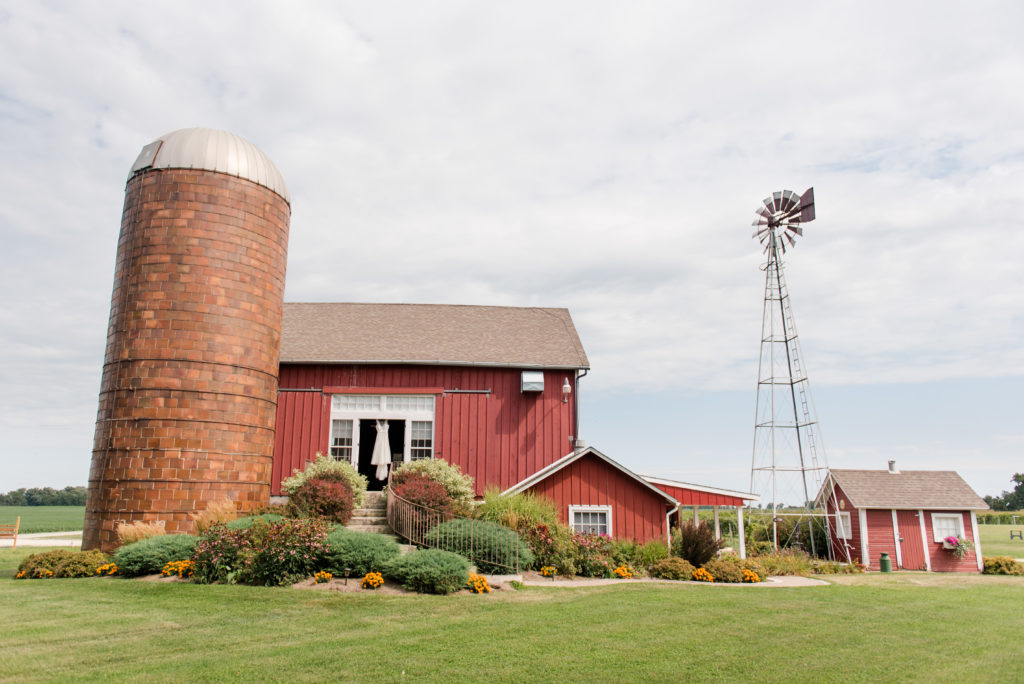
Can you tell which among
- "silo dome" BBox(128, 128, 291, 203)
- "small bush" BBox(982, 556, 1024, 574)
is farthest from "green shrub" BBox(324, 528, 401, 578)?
"small bush" BBox(982, 556, 1024, 574)

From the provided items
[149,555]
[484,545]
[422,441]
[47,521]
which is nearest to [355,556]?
[484,545]

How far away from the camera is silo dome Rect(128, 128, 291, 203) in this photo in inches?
642

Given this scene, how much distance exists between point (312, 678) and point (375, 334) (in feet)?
50.4

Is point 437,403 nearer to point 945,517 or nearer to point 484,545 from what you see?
point 484,545

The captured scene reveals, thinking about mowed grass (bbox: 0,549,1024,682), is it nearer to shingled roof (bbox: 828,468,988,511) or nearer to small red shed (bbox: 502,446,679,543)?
small red shed (bbox: 502,446,679,543)

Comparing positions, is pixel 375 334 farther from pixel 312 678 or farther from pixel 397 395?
pixel 312 678

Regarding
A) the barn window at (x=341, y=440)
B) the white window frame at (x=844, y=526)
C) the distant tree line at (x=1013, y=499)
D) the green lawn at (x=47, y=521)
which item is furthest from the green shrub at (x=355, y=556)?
the distant tree line at (x=1013, y=499)

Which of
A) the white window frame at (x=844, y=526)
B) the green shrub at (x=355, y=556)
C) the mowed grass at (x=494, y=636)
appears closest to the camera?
the mowed grass at (x=494, y=636)

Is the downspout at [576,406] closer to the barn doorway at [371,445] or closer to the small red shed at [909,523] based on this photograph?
the barn doorway at [371,445]

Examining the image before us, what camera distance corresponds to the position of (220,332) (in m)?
15.7

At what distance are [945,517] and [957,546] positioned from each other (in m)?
1.08

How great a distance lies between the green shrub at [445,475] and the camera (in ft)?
55.0

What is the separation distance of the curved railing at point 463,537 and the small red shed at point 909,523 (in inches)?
648

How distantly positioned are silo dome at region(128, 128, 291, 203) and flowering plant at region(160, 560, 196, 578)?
9.36 meters
